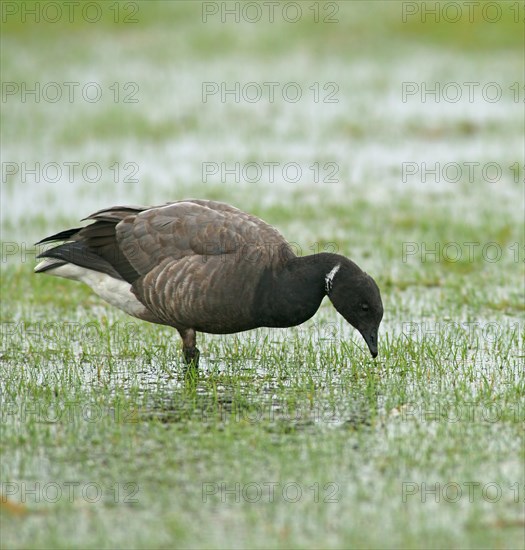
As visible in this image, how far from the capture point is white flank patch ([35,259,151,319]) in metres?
9.30

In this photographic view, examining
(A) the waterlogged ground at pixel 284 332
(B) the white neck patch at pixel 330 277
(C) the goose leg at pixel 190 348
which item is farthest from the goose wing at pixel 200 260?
(A) the waterlogged ground at pixel 284 332

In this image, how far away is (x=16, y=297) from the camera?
1188 cm

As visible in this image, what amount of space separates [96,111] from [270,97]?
13.3 ft

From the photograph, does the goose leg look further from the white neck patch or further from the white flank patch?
the white neck patch

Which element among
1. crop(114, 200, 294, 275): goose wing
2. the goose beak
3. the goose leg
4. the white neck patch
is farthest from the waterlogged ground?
crop(114, 200, 294, 275): goose wing

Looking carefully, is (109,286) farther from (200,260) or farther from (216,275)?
(216,275)

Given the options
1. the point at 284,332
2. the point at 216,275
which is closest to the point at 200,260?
the point at 216,275

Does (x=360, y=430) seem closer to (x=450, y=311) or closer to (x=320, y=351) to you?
(x=320, y=351)

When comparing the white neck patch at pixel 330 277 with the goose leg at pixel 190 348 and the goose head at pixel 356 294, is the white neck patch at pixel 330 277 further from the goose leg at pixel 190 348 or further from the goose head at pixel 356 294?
the goose leg at pixel 190 348

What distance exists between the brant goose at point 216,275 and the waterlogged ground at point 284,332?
52cm

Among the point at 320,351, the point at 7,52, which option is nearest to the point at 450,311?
the point at 320,351

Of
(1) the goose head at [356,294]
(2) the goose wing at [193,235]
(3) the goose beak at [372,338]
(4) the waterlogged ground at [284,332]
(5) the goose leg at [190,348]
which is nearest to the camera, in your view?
(4) the waterlogged ground at [284,332]

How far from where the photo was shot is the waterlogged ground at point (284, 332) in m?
→ 6.45

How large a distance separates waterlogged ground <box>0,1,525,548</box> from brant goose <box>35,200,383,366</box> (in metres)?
0.52
